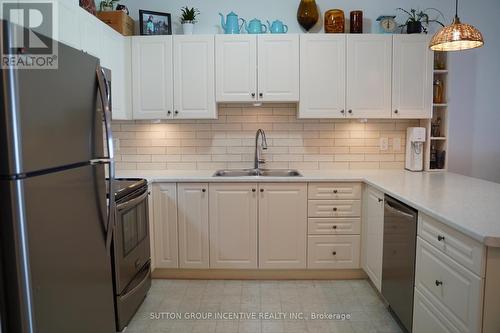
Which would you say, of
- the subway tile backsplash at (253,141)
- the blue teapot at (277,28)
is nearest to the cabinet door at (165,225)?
the subway tile backsplash at (253,141)

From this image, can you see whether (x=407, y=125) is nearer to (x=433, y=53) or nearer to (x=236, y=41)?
(x=433, y=53)

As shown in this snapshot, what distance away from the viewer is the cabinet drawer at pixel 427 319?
1721 mm

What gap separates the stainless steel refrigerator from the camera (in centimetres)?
111

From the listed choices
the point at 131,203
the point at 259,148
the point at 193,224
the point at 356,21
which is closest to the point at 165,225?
the point at 193,224

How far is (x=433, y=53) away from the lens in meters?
3.21

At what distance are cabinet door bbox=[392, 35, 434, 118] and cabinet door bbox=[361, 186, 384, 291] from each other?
893 mm

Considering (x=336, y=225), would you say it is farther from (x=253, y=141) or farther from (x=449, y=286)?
(x=449, y=286)

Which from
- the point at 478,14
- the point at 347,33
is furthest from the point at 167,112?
the point at 478,14

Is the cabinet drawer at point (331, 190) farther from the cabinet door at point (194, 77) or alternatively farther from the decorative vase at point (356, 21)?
the decorative vase at point (356, 21)

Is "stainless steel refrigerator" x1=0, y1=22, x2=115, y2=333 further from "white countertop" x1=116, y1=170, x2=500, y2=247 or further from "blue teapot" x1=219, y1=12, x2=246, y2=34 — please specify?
"blue teapot" x1=219, y1=12, x2=246, y2=34

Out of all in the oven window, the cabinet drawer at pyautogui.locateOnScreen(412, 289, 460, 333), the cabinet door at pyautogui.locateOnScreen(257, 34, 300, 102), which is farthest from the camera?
the cabinet door at pyautogui.locateOnScreen(257, 34, 300, 102)

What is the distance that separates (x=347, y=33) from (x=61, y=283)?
308cm

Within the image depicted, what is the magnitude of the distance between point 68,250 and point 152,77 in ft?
7.21

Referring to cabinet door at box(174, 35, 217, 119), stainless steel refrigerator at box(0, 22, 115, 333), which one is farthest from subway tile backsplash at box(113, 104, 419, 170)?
stainless steel refrigerator at box(0, 22, 115, 333)
